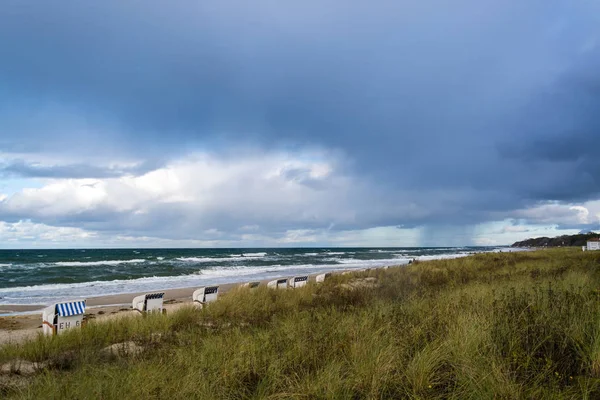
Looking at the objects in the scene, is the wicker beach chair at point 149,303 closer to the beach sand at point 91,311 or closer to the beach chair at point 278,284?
the beach sand at point 91,311

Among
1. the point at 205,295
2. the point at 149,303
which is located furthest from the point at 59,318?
the point at 205,295

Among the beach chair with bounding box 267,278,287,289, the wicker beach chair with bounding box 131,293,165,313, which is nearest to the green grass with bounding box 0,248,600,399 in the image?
the wicker beach chair with bounding box 131,293,165,313

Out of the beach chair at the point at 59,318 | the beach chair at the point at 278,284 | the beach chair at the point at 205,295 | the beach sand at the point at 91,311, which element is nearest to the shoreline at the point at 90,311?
the beach sand at the point at 91,311

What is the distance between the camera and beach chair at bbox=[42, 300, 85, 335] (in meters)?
9.01

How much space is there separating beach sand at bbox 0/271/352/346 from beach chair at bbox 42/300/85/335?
1.98 metres

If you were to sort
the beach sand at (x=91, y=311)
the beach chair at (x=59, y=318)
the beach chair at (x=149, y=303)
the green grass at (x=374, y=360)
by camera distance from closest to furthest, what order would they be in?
the green grass at (x=374, y=360) < the beach chair at (x=59, y=318) < the beach chair at (x=149, y=303) < the beach sand at (x=91, y=311)

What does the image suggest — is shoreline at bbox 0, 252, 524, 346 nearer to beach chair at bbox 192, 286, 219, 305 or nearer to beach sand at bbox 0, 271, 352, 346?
beach sand at bbox 0, 271, 352, 346

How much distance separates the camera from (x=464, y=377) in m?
4.01

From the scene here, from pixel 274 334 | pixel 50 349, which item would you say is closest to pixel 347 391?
pixel 274 334

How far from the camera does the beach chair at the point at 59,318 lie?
9.01 meters

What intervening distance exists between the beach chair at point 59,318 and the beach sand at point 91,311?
1980 mm

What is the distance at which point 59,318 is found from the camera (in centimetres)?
906

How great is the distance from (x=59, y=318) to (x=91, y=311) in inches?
326

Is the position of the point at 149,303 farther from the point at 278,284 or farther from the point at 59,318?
the point at 278,284
